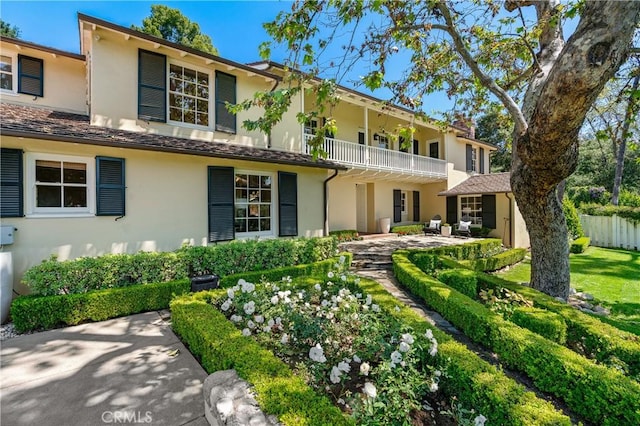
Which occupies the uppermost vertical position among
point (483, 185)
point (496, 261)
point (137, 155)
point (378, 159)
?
point (378, 159)

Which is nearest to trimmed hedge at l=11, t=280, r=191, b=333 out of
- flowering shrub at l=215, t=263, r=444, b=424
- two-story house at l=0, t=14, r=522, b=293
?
two-story house at l=0, t=14, r=522, b=293

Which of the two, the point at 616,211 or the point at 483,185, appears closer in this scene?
the point at 616,211

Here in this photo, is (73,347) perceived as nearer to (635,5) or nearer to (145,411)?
(145,411)

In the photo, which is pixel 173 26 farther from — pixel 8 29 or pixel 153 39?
pixel 153 39

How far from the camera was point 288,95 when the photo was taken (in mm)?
5004

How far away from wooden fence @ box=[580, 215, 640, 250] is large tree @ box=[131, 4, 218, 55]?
26861mm

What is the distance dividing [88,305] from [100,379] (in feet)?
7.23

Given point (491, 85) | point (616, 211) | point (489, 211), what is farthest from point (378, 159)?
point (616, 211)

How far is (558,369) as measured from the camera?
121 inches

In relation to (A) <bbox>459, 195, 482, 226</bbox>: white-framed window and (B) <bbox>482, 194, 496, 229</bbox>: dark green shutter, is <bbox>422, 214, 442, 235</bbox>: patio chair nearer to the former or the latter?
(A) <bbox>459, 195, 482, 226</bbox>: white-framed window

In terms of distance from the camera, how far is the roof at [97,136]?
17.7 feet

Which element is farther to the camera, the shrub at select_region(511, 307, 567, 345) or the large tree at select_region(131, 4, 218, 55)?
the large tree at select_region(131, 4, 218, 55)

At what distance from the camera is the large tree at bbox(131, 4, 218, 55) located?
21406mm

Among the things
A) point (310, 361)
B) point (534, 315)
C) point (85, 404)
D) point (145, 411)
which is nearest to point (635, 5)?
point (534, 315)
